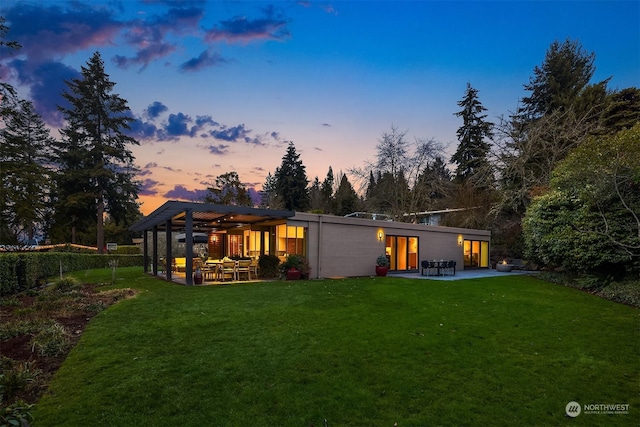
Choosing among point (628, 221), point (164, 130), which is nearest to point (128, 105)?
point (164, 130)

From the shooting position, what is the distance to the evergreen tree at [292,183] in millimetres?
40156

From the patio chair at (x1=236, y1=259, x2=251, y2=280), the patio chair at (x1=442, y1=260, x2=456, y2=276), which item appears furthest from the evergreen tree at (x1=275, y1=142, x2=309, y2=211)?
the patio chair at (x1=236, y1=259, x2=251, y2=280)

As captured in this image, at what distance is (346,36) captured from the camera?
13016 mm

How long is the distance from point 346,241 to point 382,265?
2.15 m

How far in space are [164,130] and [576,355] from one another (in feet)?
69.2

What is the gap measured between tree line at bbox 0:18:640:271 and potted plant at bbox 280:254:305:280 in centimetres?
404

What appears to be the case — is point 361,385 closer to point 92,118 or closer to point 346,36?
point 346,36

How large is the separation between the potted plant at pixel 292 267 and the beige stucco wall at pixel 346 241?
1.96 ft

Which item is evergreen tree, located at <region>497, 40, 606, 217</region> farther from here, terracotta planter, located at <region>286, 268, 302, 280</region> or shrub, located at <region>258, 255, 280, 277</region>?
shrub, located at <region>258, 255, 280, 277</region>

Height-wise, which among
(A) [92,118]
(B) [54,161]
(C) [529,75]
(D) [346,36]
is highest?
(C) [529,75]

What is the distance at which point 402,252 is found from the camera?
704 inches

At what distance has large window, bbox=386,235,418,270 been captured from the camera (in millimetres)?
17391

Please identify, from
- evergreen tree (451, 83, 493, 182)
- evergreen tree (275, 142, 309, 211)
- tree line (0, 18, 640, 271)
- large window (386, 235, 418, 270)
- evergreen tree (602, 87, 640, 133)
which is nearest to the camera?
tree line (0, 18, 640, 271)

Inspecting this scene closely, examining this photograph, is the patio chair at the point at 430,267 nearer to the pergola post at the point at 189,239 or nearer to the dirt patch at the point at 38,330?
the pergola post at the point at 189,239
